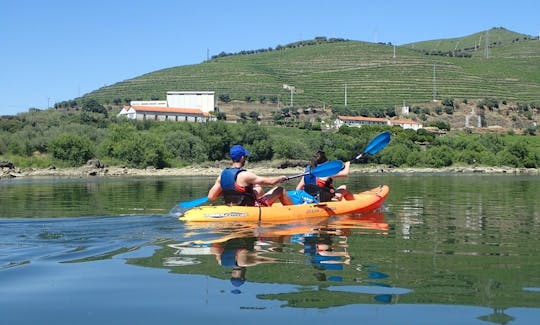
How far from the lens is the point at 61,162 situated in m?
63.3

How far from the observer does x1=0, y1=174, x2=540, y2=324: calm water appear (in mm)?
6656

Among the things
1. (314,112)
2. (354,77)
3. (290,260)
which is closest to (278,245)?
(290,260)

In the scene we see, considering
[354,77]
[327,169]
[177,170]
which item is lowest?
[177,170]

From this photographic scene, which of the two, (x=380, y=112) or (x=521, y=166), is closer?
(x=521, y=166)

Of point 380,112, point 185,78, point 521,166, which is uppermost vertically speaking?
point 185,78

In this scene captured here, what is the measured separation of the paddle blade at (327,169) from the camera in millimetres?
15750

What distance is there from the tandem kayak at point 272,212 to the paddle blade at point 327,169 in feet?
2.39

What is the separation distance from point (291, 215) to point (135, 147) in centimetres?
5245

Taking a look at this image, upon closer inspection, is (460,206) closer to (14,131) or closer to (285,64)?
(14,131)

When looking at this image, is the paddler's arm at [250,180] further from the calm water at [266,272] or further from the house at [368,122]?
the house at [368,122]

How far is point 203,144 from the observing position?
72.6 meters

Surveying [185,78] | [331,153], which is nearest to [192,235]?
[331,153]

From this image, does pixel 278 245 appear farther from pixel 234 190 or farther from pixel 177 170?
pixel 177 170

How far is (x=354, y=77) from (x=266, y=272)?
147074 mm
